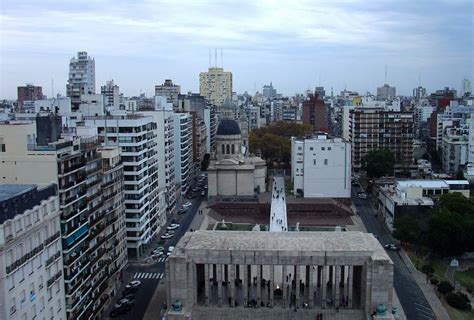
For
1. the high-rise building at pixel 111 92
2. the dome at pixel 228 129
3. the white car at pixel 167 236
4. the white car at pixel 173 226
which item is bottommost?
the white car at pixel 167 236

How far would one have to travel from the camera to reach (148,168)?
6806 cm

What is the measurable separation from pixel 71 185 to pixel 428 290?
120 ft

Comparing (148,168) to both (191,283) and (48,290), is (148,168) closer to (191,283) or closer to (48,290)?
(191,283)

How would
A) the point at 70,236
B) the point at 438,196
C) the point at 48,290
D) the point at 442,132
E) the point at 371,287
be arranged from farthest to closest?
1. the point at 442,132
2. the point at 438,196
3. the point at 371,287
4. the point at 70,236
5. the point at 48,290

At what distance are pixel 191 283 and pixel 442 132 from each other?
103 meters

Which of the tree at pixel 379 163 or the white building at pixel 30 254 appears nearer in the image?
the white building at pixel 30 254

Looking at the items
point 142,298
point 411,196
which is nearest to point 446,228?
point 411,196

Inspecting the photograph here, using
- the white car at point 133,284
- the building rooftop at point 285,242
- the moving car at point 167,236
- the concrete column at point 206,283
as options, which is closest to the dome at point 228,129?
the moving car at point 167,236

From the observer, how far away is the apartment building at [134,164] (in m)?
63.0

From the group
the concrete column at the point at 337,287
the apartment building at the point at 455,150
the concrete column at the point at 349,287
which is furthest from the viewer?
the apartment building at the point at 455,150

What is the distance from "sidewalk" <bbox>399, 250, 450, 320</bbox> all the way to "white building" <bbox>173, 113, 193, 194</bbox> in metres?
41.9

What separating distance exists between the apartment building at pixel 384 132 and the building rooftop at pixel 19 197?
292 feet

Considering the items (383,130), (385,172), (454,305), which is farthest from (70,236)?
(383,130)

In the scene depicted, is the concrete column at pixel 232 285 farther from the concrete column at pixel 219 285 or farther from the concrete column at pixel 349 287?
the concrete column at pixel 349 287
